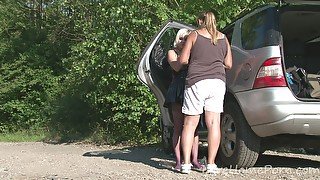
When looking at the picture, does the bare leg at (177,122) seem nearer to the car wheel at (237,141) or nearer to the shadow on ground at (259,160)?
the shadow on ground at (259,160)

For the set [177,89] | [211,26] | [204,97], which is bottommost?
[204,97]

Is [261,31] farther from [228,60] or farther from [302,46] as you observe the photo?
[302,46]

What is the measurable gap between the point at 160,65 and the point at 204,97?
1.78m

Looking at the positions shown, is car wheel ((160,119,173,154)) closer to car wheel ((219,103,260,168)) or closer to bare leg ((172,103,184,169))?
bare leg ((172,103,184,169))

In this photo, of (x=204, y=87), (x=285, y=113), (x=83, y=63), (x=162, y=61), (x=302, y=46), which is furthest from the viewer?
(x=83, y=63)

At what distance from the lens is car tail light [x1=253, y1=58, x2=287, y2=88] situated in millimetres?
5898

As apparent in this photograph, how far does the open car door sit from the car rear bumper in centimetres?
189

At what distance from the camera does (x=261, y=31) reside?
625cm

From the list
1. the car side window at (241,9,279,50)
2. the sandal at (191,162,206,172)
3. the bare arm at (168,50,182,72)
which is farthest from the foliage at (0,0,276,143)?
the sandal at (191,162,206,172)

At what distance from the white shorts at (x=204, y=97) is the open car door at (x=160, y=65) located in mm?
1363

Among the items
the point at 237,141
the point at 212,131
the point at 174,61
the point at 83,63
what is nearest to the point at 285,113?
the point at 237,141

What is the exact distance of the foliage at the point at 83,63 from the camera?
11.2 metres

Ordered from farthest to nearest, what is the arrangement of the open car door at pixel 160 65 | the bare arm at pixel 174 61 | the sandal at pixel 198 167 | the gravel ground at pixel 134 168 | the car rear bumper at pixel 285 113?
the open car door at pixel 160 65
the bare arm at pixel 174 61
the sandal at pixel 198 167
the gravel ground at pixel 134 168
the car rear bumper at pixel 285 113

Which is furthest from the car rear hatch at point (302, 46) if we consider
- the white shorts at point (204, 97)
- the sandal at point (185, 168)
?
the sandal at point (185, 168)
